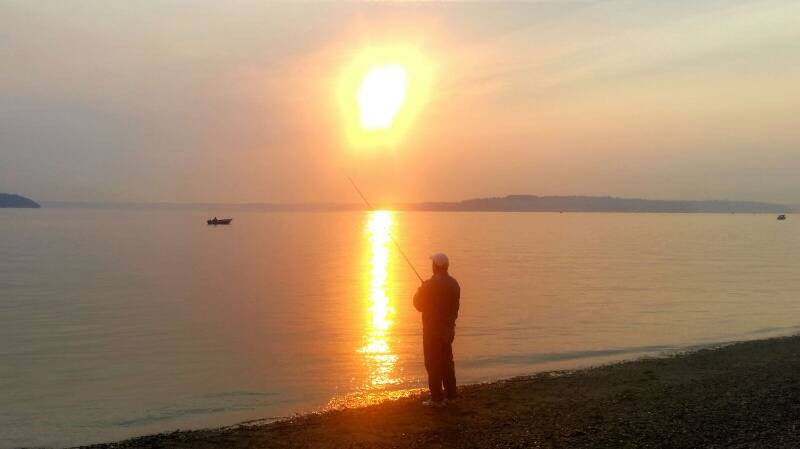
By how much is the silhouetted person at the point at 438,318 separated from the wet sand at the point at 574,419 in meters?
0.51

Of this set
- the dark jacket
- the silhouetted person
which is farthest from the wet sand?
the dark jacket

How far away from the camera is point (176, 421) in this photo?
12.2m

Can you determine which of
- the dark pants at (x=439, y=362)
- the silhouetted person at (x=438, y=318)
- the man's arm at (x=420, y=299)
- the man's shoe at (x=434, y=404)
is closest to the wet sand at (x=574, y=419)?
the man's shoe at (x=434, y=404)

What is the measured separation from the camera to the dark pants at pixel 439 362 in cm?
1042

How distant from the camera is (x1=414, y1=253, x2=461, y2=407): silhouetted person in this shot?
1020 cm

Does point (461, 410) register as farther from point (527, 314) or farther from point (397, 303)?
point (397, 303)

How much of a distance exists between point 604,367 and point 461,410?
5.67m

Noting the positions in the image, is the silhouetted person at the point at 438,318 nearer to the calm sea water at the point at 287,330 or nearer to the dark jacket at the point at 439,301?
the dark jacket at the point at 439,301

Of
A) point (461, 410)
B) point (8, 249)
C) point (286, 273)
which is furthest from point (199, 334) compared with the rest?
point (8, 249)

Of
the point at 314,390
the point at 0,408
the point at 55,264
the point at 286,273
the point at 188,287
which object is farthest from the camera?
the point at 55,264

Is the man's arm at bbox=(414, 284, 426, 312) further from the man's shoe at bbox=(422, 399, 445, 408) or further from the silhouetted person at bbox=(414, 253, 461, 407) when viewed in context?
the man's shoe at bbox=(422, 399, 445, 408)

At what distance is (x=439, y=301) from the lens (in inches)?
402

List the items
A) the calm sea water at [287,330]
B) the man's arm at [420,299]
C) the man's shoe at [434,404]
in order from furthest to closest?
the calm sea water at [287,330]
the man's shoe at [434,404]
the man's arm at [420,299]

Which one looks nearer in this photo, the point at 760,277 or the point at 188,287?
the point at 188,287
